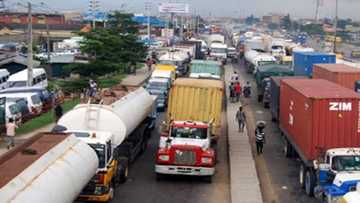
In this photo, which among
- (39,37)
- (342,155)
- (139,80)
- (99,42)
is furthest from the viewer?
(39,37)

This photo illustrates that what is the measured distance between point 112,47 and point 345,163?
41440 mm

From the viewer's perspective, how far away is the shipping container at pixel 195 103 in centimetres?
2598

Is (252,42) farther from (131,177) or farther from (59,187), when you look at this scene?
(59,187)

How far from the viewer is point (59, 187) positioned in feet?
44.5

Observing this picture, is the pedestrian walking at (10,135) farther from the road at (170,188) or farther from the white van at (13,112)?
the road at (170,188)

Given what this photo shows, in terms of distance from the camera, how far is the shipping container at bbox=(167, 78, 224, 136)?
1023 inches

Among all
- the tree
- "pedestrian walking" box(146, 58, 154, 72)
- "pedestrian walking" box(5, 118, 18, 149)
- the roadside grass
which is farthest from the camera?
"pedestrian walking" box(146, 58, 154, 72)

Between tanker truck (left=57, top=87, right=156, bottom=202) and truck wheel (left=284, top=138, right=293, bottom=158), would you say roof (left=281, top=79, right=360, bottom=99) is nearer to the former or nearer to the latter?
truck wheel (left=284, top=138, right=293, bottom=158)

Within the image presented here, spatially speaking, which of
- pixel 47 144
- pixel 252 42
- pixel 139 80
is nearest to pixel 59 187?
pixel 47 144

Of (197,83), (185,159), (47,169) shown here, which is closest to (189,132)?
(185,159)

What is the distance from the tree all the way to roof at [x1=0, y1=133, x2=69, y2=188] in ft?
109

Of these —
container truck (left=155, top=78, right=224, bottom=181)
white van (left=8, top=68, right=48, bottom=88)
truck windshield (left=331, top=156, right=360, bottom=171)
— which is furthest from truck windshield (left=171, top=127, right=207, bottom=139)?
white van (left=8, top=68, right=48, bottom=88)

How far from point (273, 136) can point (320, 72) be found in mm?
9103

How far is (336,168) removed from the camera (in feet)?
64.5
